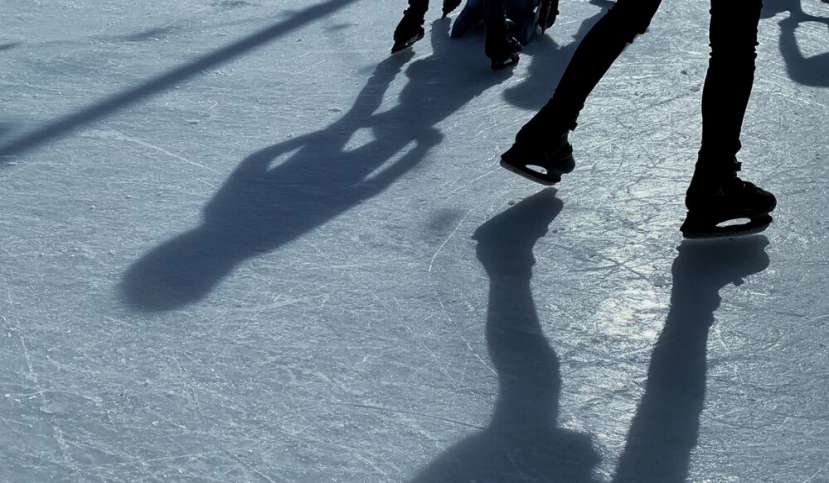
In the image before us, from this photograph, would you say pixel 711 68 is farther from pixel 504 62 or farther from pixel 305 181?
pixel 504 62

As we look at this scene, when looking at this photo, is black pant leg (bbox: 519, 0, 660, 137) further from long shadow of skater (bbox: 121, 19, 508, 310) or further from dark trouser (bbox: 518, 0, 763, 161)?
long shadow of skater (bbox: 121, 19, 508, 310)

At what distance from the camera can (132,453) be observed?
2.02m

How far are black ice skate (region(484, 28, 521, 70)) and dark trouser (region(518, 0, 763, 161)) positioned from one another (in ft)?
3.94

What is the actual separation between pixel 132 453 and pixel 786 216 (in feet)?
5.96

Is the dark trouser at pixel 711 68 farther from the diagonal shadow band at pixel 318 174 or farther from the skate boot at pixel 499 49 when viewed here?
the skate boot at pixel 499 49

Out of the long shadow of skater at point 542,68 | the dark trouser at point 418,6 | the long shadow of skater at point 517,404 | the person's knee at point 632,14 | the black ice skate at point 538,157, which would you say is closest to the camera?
the long shadow of skater at point 517,404

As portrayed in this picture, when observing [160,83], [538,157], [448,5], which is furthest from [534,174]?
[448,5]

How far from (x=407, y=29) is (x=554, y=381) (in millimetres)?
2424

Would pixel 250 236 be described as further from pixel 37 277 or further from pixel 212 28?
pixel 212 28

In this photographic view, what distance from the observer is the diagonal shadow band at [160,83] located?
11.6 feet

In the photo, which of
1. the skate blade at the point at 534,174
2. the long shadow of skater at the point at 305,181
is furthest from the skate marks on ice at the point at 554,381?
the long shadow of skater at the point at 305,181

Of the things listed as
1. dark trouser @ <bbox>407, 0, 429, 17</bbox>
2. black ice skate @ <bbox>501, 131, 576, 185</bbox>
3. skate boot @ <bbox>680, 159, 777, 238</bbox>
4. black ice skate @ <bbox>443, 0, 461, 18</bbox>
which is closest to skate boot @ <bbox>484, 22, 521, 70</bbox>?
dark trouser @ <bbox>407, 0, 429, 17</bbox>

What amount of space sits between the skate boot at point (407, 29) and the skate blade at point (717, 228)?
1862mm

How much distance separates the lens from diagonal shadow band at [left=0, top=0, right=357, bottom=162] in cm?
354
